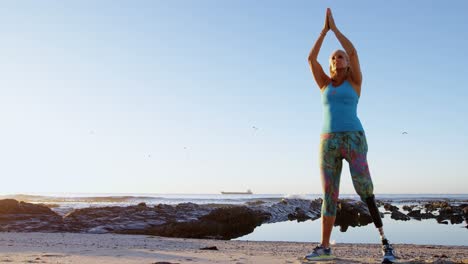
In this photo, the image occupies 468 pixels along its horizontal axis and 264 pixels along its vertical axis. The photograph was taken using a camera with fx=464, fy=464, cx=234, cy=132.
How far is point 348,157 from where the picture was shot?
229 inches

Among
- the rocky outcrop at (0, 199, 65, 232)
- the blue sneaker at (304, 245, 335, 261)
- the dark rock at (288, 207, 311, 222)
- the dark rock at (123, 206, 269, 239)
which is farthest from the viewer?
the dark rock at (288, 207, 311, 222)

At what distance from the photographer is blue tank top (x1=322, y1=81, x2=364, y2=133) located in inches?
230

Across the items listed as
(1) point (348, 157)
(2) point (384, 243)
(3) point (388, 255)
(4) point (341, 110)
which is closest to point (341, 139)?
(1) point (348, 157)

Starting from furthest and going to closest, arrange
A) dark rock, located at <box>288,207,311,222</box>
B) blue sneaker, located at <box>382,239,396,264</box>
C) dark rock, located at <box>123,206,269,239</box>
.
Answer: dark rock, located at <box>288,207,311,222</box>
dark rock, located at <box>123,206,269,239</box>
blue sneaker, located at <box>382,239,396,264</box>

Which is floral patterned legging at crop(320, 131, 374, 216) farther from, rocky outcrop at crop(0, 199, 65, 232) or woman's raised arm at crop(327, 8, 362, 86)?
rocky outcrop at crop(0, 199, 65, 232)

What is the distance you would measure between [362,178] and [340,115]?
0.84 m

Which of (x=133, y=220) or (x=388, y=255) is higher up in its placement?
(x=388, y=255)

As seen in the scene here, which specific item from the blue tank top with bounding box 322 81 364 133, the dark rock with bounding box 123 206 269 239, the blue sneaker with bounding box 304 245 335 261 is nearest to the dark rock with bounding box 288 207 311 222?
the dark rock with bounding box 123 206 269 239

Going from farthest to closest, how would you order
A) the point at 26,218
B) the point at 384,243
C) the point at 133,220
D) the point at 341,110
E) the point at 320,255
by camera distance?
the point at 133,220, the point at 26,218, the point at 320,255, the point at 341,110, the point at 384,243

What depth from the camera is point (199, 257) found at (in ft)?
21.7

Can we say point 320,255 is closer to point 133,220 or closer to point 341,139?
point 341,139

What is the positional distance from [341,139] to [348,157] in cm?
24

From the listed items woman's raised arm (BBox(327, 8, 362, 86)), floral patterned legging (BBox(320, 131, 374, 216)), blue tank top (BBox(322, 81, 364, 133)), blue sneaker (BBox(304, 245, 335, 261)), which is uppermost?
woman's raised arm (BBox(327, 8, 362, 86))

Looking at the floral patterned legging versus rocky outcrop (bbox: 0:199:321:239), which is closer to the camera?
the floral patterned legging
